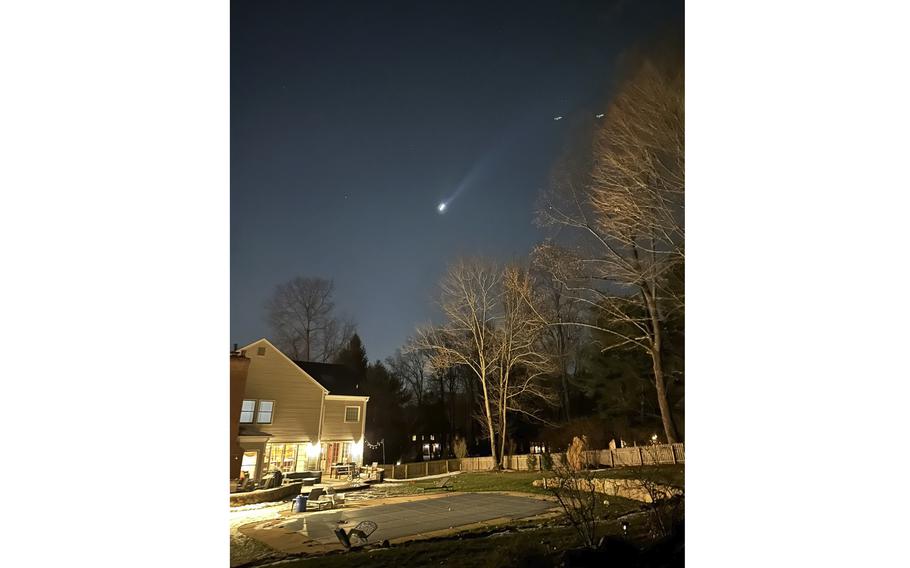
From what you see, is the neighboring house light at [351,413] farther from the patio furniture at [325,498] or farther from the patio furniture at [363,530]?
the patio furniture at [363,530]

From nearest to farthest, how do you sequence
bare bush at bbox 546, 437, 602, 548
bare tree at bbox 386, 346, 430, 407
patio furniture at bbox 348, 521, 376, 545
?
patio furniture at bbox 348, 521, 376, 545 < bare tree at bbox 386, 346, 430, 407 < bare bush at bbox 546, 437, 602, 548

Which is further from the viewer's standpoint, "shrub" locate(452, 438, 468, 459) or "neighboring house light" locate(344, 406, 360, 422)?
"shrub" locate(452, 438, 468, 459)

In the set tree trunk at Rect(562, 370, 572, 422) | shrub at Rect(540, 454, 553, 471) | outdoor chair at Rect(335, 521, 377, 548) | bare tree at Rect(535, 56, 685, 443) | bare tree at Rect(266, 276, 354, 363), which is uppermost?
bare tree at Rect(535, 56, 685, 443)

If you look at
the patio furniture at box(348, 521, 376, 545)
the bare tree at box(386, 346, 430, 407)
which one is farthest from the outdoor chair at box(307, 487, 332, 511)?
the bare tree at box(386, 346, 430, 407)

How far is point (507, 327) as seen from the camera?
246 centimetres

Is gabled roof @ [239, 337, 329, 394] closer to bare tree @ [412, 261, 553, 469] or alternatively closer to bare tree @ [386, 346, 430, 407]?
bare tree @ [386, 346, 430, 407]

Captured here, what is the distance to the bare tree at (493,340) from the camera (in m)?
2.29

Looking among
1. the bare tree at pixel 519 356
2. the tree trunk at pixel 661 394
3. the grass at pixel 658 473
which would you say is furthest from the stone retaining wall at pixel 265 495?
the tree trunk at pixel 661 394

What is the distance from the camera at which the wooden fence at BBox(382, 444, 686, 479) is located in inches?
86.5

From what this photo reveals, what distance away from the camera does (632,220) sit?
9.48 ft

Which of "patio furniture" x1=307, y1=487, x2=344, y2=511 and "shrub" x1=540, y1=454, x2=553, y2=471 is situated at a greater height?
"shrub" x1=540, y1=454, x2=553, y2=471

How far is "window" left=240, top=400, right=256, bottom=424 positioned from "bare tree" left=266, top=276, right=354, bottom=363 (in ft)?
0.72
